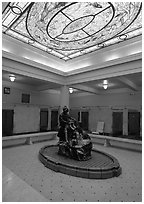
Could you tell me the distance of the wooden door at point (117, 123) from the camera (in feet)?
36.4

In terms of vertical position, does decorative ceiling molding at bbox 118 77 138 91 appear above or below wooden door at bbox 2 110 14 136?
above

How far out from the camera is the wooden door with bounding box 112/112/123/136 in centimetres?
1109

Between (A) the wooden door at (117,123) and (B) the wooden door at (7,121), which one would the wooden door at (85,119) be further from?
(B) the wooden door at (7,121)

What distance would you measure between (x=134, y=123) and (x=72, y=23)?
8.68 m

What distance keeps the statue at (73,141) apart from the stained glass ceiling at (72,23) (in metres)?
3.16

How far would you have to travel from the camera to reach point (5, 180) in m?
3.34

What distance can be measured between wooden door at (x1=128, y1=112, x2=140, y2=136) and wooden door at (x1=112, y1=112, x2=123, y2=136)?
68cm

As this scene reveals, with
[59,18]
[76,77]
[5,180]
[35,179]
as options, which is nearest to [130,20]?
[59,18]

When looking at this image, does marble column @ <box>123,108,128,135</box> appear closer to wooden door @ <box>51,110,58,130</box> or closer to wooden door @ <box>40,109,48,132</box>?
wooden door @ <box>51,110,58,130</box>

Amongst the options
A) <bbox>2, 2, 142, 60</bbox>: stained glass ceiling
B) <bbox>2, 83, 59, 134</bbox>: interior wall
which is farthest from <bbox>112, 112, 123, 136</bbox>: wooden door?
<bbox>2, 2, 142, 60</bbox>: stained glass ceiling

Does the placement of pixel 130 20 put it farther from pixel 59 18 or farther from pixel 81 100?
pixel 81 100

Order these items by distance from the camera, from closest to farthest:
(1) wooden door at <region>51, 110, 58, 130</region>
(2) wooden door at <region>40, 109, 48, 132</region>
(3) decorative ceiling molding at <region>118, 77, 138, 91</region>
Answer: (3) decorative ceiling molding at <region>118, 77, 138, 91</region>, (2) wooden door at <region>40, 109, 48, 132</region>, (1) wooden door at <region>51, 110, 58, 130</region>

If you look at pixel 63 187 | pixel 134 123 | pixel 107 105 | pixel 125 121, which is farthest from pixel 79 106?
pixel 63 187

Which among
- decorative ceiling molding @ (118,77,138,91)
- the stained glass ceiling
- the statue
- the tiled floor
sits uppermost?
the stained glass ceiling
